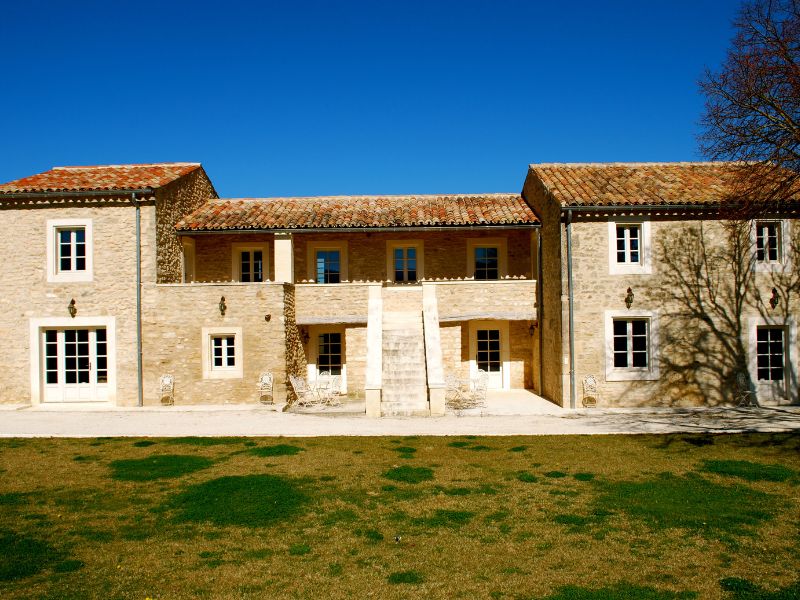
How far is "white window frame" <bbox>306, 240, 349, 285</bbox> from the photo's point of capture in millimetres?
20797

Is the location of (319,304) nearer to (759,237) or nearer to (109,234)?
(109,234)

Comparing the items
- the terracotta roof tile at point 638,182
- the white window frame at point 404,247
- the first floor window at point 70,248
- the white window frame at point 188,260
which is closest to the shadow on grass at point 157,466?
the first floor window at point 70,248

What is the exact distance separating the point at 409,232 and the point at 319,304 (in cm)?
392

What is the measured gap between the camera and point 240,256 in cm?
2102

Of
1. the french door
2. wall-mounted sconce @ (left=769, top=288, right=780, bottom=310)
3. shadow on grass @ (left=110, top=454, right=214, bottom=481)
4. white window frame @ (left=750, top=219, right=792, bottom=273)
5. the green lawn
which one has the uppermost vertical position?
white window frame @ (left=750, top=219, right=792, bottom=273)

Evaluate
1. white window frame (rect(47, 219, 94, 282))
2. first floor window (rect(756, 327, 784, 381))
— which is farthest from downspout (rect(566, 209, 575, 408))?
white window frame (rect(47, 219, 94, 282))

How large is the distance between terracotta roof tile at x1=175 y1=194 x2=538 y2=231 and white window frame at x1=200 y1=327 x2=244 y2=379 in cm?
350

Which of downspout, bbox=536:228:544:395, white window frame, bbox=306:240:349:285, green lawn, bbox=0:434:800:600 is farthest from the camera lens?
white window frame, bbox=306:240:349:285

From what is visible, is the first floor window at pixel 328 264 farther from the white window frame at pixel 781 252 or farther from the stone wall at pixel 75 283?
the white window frame at pixel 781 252

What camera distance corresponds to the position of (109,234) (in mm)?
17641

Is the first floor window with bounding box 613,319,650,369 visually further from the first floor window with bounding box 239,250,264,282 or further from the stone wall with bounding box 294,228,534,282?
the first floor window with bounding box 239,250,264,282

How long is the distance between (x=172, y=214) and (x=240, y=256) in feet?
9.14

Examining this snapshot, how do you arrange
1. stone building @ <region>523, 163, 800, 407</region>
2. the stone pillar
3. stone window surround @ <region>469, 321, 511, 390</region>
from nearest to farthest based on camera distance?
stone building @ <region>523, 163, 800, 407</region>, the stone pillar, stone window surround @ <region>469, 321, 511, 390</region>

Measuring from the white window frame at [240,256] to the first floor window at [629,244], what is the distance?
1138 centimetres
